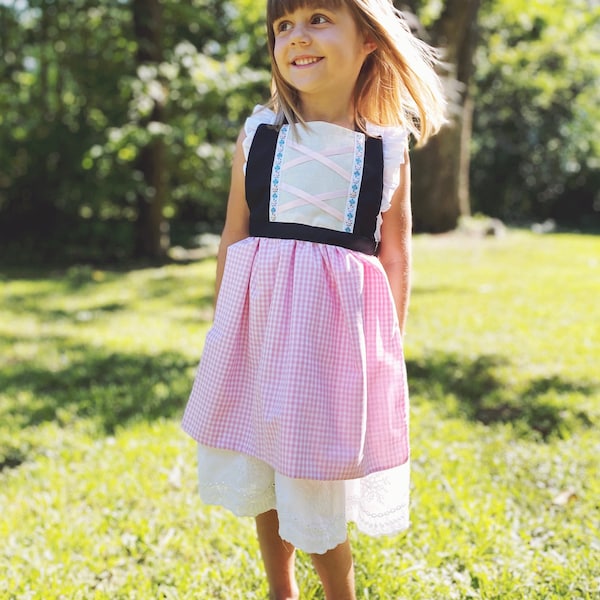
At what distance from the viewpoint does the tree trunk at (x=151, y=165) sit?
7.26 m

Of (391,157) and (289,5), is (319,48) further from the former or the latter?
(391,157)

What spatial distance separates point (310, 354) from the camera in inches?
60.4

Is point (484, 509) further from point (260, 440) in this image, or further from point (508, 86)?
point (508, 86)

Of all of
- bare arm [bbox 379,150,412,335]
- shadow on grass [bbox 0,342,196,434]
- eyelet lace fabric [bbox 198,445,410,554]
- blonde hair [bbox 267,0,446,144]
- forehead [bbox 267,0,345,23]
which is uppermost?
forehead [bbox 267,0,345,23]

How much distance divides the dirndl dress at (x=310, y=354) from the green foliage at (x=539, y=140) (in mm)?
13055

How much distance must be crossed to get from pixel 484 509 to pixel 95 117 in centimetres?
654

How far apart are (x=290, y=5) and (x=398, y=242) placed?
2.01 ft

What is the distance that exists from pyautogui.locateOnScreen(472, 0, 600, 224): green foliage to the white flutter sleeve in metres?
13.0

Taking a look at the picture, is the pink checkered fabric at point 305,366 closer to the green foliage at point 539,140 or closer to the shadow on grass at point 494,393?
the shadow on grass at point 494,393

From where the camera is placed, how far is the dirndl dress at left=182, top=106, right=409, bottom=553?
1.53m

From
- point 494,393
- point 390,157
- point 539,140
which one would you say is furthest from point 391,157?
point 539,140

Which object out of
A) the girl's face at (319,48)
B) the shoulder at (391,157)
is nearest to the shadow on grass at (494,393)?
the shoulder at (391,157)

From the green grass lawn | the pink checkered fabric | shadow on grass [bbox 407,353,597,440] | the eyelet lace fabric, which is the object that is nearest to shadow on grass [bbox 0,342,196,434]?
the green grass lawn

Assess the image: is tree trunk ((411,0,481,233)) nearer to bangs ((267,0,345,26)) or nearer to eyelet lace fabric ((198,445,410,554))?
bangs ((267,0,345,26))
